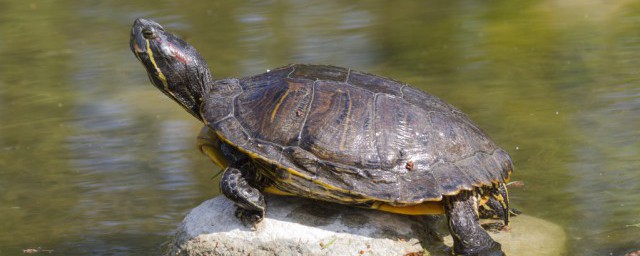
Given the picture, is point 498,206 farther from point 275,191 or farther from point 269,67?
point 269,67

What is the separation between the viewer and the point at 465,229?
4.68 metres

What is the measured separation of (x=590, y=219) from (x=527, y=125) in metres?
1.69

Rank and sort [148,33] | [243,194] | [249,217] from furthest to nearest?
[148,33]
[249,217]
[243,194]

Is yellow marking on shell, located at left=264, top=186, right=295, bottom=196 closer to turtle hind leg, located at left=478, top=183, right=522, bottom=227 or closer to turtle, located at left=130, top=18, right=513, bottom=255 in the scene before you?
turtle, located at left=130, top=18, right=513, bottom=255

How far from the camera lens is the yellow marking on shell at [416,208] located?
4688 millimetres

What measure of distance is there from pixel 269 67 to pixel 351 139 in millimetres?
4431

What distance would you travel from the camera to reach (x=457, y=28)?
32.9 feet

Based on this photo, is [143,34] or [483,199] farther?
[143,34]

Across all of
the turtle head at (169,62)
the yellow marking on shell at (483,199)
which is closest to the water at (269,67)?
the yellow marking on shell at (483,199)

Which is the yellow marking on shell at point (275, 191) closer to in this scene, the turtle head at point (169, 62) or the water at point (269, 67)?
the turtle head at point (169, 62)

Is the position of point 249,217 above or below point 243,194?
below

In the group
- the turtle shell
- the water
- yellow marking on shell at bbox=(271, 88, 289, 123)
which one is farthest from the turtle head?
the water

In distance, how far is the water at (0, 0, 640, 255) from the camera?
6.11 m

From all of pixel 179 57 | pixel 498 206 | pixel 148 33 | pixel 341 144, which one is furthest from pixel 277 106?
pixel 498 206
